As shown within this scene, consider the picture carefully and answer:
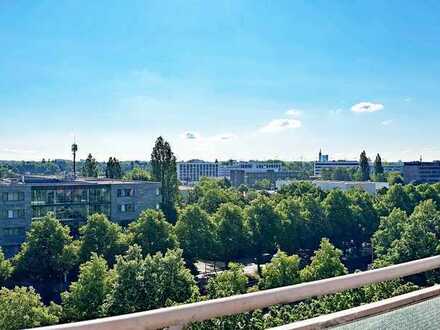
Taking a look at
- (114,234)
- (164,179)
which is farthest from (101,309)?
(164,179)

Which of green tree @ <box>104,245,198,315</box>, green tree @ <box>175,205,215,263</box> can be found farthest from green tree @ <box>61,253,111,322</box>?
green tree @ <box>175,205,215,263</box>

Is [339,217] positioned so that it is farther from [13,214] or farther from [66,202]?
[13,214]

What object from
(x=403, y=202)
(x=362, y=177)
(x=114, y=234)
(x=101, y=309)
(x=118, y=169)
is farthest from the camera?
(x=362, y=177)

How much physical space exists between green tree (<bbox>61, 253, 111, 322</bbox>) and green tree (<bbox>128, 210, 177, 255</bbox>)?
9.07 meters

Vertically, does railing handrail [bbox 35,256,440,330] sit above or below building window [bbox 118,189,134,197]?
above

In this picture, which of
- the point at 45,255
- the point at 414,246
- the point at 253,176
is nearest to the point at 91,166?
the point at 45,255

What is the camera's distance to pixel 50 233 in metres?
31.7

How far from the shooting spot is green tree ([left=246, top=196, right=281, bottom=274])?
39.3 meters

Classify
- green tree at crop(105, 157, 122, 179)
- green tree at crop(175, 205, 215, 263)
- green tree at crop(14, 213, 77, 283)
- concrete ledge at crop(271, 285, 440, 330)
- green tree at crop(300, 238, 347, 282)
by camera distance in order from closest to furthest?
concrete ledge at crop(271, 285, 440, 330)
green tree at crop(300, 238, 347, 282)
green tree at crop(14, 213, 77, 283)
green tree at crop(175, 205, 215, 263)
green tree at crop(105, 157, 122, 179)

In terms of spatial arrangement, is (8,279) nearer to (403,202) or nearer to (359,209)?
(359,209)

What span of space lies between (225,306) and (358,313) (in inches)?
38.2

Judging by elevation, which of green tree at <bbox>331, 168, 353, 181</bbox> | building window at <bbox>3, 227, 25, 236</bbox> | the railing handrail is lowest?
building window at <bbox>3, 227, 25, 236</bbox>

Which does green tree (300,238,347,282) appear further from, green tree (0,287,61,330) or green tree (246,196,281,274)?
green tree (246,196,281,274)

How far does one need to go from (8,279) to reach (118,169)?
42515 mm
